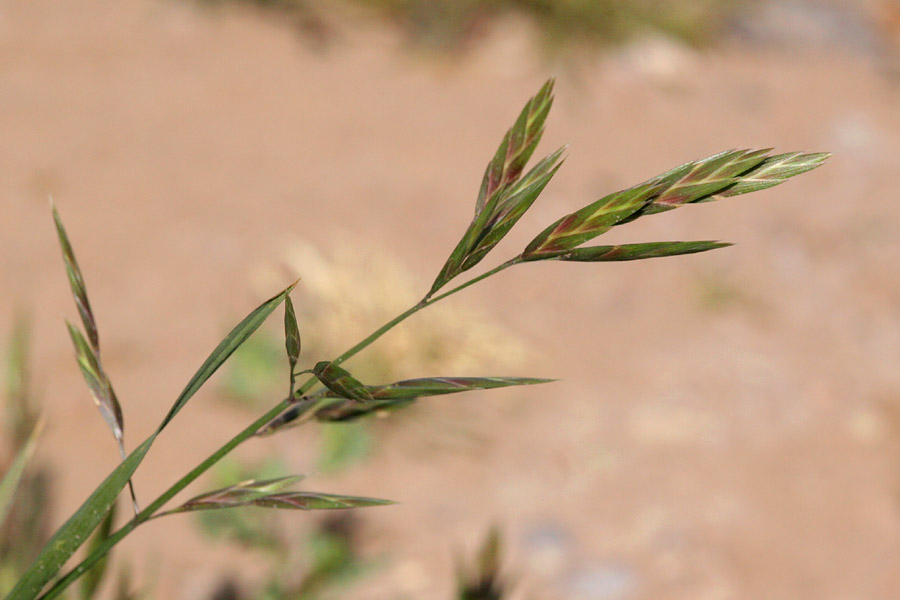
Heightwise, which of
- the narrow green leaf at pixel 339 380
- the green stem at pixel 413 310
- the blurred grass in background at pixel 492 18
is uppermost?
the blurred grass in background at pixel 492 18

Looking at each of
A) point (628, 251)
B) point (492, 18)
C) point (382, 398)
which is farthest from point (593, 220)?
point (492, 18)

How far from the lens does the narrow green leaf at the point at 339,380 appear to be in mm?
498

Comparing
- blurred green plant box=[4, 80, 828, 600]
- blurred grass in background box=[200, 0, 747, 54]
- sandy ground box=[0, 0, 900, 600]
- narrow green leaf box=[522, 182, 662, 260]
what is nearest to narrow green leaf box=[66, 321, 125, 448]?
blurred green plant box=[4, 80, 828, 600]

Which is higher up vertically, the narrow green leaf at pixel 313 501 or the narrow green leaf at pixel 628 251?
the narrow green leaf at pixel 628 251

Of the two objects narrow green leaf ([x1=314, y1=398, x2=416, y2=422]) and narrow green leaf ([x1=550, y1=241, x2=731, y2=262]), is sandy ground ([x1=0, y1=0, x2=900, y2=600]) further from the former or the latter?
narrow green leaf ([x1=550, y1=241, x2=731, y2=262])

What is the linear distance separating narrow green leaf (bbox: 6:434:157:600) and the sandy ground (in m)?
1.18

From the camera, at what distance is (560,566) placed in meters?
2.00

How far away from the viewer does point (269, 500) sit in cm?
60

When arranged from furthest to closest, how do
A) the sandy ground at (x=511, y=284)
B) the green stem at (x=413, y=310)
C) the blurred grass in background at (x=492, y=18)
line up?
the blurred grass in background at (x=492, y=18), the sandy ground at (x=511, y=284), the green stem at (x=413, y=310)

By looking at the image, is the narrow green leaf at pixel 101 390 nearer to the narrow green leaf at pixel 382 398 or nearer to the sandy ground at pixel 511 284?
the narrow green leaf at pixel 382 398

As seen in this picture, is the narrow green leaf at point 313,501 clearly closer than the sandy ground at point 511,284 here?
Yes

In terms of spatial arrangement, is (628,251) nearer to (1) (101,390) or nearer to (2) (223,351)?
(2) (223,351)

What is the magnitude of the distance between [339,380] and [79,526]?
0.65 feet

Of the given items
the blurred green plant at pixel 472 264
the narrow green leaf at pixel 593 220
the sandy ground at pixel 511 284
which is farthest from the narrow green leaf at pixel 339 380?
the sandy ground at pixel 511 284
